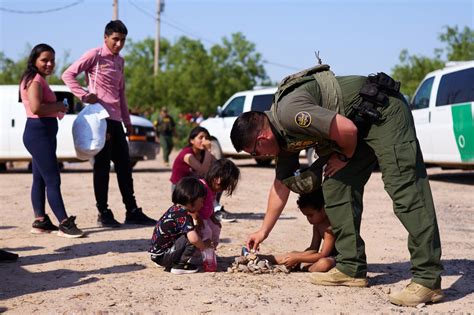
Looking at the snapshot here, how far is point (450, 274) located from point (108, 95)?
4081mm

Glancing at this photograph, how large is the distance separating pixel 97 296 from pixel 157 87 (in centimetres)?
4738

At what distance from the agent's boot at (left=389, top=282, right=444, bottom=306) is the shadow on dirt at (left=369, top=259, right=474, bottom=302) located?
170mm

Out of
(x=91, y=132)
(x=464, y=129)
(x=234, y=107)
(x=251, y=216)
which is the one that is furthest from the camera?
(x=234, y=107)

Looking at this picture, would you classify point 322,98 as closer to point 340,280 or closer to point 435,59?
point 340,280

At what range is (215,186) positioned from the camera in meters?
5.97

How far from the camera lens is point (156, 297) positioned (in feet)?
15.2

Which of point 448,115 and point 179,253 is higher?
point 448,115

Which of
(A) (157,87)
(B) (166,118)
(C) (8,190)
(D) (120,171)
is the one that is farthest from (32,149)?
(A) (157,87)

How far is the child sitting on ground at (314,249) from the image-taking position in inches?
208

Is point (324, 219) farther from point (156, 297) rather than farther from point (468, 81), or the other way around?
point (468, 81)

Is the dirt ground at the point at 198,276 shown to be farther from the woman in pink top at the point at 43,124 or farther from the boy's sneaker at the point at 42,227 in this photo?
the woman in pink top at the point at 43,124

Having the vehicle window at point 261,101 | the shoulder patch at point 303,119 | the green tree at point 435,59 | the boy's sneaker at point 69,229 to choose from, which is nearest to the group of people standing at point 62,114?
the boy's sneaker at point 69,229

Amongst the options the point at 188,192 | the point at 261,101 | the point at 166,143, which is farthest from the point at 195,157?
the point at 166,143

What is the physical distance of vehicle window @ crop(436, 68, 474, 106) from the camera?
12.3 m
